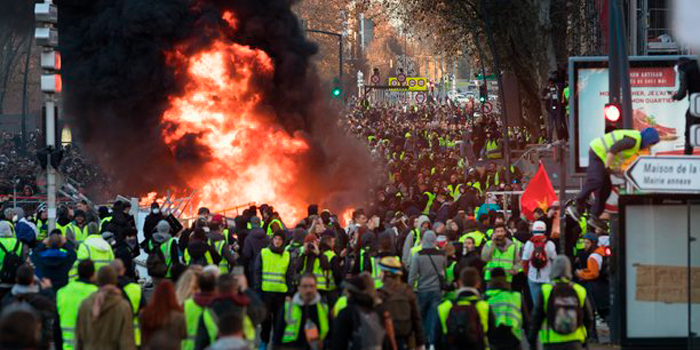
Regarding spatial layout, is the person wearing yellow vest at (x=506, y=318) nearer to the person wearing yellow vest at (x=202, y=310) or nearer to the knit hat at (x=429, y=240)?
the knit hat at (x=429, y=240)

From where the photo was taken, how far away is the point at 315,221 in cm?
1734

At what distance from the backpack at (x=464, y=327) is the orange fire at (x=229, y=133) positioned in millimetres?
19587

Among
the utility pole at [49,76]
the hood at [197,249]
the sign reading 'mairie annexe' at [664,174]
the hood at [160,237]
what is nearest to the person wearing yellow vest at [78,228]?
the utility pole at [49,76]

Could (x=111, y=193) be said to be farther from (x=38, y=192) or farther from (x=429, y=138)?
(x=429, y=138)

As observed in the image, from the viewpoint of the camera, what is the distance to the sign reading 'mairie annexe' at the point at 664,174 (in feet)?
36.3

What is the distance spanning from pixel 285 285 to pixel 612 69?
477 cm

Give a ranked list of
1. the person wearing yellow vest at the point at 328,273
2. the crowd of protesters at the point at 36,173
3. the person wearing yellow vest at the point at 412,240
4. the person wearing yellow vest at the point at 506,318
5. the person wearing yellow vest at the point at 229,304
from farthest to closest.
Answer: the crowd of protesters at the point at 36,173 → the person wearing yellow vest at the point at 412,240 → the person wearing yellow vest at the point at 328,273 → the person wearing yellow vest at the point at 506,318 → the person wearing yellow vest at the point at 229,304

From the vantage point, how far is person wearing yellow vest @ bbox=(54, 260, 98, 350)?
11.0 m

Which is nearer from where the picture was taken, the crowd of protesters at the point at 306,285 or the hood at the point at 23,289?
the crowd of protesters at the point at 306,285

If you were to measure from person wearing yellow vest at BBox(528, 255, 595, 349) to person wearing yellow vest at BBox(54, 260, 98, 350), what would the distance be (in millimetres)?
3785

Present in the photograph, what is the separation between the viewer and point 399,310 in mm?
11086

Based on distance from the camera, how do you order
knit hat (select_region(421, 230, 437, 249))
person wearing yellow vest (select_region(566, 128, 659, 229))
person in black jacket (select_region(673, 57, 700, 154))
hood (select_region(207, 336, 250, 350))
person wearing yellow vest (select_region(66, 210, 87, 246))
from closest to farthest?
hood (select_region(207, 336, 250, 350)), person wearing yellow vest (select_region(566, 128, 659, 229)), person in black jacket (select_region(673, 57, 700, 154)), knit hat (select_region(421, 230, 437, 249)), person wearing yellow vest (select_region(66, 210, 87, 246))

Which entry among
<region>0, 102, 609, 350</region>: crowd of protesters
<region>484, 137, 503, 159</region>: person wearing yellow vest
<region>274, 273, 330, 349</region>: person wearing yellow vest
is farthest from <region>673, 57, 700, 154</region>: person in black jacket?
<region>484, 137, 503, 159</region>: person wearing yellow vest

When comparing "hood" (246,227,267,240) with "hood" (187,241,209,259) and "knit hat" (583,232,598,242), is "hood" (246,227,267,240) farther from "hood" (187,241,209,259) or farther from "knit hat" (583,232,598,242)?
"knit hat" (583,232,598,242)
